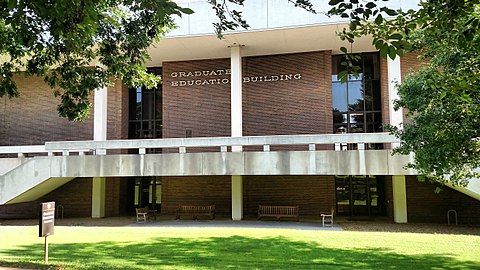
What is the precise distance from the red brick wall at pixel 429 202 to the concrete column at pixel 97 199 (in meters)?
14.5

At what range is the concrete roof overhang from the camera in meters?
17.6

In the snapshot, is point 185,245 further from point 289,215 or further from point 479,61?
point 479,61

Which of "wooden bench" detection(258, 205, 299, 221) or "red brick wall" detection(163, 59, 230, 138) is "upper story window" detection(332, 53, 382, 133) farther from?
"red brick wall" detection(163, 59, 230, 138)

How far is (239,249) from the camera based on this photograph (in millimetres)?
10477

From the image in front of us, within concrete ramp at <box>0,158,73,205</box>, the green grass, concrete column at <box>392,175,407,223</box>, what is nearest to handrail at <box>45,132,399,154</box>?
concrete ramp at <box>0,158,73,205</box>

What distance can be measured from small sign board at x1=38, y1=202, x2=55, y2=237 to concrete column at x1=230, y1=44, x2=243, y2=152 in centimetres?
1097

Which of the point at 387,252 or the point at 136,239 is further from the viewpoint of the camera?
the point at 136,239

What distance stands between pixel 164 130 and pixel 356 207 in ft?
34.5

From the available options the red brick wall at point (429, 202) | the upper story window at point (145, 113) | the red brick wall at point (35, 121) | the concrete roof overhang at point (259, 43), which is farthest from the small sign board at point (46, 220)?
the red brick wall at point (429, 202)

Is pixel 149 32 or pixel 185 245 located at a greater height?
pixel 149 32

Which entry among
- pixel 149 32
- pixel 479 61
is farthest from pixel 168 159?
pixel 479 61

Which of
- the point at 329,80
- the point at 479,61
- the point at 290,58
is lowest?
→ the point at 479,61

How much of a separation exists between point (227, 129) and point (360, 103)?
676cm

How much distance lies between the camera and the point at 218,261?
898 centimetres
